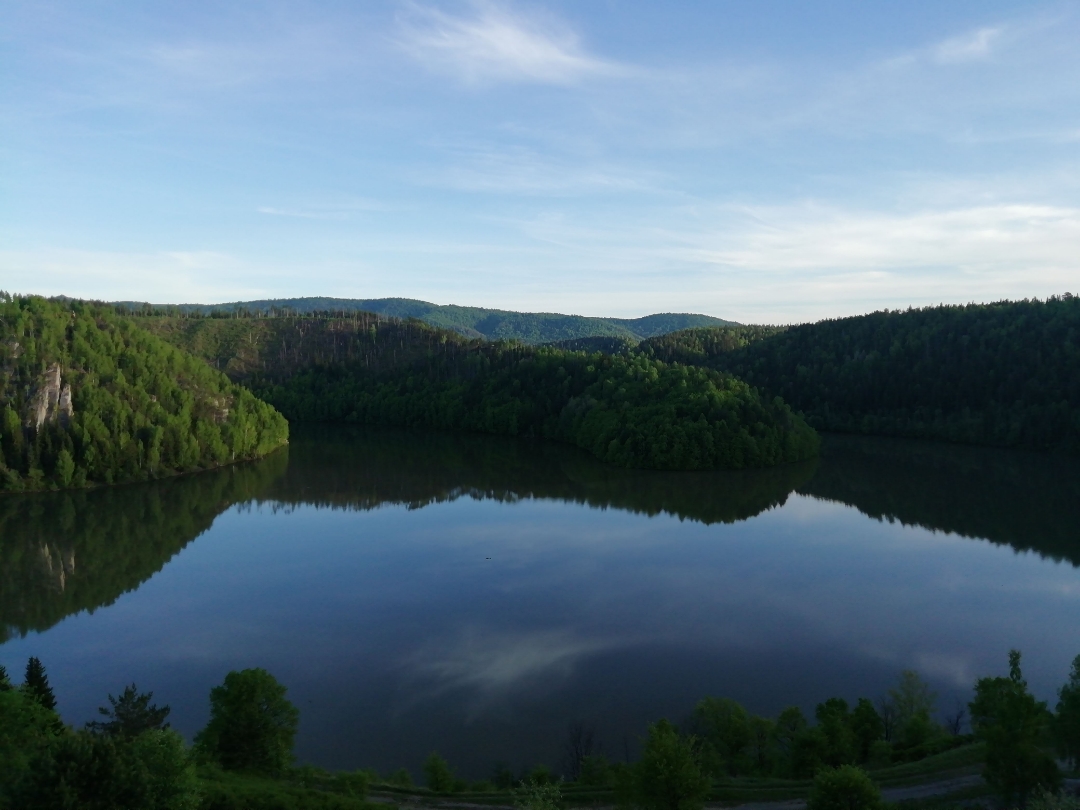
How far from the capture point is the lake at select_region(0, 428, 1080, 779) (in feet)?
89.0

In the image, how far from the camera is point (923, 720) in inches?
945

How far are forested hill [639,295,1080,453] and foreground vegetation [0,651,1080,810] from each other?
3674 inches

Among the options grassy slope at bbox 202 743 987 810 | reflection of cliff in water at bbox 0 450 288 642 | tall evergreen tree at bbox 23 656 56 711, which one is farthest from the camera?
reflection of cliff in water at bbox 0 450 288 642

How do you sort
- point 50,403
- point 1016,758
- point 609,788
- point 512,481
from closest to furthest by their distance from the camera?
A: point 1016,758, point 609,788, point 50,403, point 512,481

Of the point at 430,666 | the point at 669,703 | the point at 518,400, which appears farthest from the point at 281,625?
the point at 518,400

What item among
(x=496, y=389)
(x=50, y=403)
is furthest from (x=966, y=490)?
(x=50, y=403)

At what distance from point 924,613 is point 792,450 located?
51.8 meters

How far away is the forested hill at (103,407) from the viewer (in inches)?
2773

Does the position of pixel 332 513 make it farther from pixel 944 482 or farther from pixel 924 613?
pixel 944 482

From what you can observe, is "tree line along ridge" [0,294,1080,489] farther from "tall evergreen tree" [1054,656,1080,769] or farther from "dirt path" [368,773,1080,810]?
"tall evergreen tree" [1054,656,1080,769]

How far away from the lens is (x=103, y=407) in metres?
75.9

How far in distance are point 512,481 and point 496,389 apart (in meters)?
49.9

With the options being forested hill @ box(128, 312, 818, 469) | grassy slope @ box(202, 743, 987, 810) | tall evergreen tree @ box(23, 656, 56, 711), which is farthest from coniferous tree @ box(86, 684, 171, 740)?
forested hill @ box(128, 312, 818, 469)

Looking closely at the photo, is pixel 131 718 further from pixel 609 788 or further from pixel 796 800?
pixel 796 800
